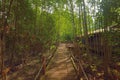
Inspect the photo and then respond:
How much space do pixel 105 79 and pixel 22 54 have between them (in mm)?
11303

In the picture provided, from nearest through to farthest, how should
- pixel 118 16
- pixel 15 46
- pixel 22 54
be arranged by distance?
pixel 118 16, pixel 15 46, pixel 22 54

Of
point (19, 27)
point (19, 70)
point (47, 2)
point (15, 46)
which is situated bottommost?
point (19, 70)

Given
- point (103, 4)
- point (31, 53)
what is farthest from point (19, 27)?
point (103, 4)

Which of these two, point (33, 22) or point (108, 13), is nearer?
point (108, 13)

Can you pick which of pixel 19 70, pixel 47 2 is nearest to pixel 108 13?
pixel 19 70

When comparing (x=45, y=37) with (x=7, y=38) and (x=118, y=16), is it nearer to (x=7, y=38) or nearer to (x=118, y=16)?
(x=7, y=38)

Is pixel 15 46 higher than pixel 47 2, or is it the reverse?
pixel 47 2

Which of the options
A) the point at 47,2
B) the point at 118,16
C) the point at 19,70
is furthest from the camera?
the point at 47,2

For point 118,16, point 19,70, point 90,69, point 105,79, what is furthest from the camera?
point 19,70

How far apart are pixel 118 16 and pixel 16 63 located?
1294 cm

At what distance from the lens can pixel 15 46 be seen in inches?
806

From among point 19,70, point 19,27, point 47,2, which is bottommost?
point 19,70

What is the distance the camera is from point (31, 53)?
29453 mm

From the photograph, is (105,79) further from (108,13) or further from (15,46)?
(15,46)
